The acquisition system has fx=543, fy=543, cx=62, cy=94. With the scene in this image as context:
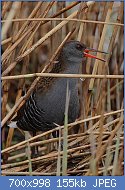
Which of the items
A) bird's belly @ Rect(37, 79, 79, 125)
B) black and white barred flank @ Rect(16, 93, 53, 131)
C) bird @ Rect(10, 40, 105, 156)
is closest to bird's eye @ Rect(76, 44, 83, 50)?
bird @ Rect(10, 40, 105, 156)

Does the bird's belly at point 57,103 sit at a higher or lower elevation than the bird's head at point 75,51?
lower

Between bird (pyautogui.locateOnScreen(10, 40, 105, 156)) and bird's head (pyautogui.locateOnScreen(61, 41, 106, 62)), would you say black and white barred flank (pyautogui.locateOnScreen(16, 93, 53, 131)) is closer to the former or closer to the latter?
bird (pyautogui.locateOnScreen(10, 40, 105, 156))

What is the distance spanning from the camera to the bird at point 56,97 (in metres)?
2.58

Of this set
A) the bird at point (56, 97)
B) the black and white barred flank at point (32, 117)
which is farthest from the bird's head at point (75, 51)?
the black and white barred flank at point (32, 117)

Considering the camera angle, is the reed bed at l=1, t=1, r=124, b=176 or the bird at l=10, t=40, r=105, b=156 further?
the bird at l=10, t=40, r=105, b=156

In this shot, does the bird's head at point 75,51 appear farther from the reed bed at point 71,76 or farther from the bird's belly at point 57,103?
the bird's belly at point 57,103

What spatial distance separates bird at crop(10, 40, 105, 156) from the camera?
258 cm

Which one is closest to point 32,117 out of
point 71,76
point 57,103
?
point 57,103

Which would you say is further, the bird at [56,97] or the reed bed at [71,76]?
the bird at [56,97]

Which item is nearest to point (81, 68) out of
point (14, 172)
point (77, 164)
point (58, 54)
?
point (58, 54)

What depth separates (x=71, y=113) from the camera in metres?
2.56

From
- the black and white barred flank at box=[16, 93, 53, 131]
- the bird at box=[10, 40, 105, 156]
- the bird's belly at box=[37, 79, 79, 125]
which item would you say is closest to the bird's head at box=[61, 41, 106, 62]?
the bird at box=[10, 40, 105, 156]

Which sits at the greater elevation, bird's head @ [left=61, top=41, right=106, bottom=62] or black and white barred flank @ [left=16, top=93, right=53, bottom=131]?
bird's head @ [left=61, top=41, right=106, bottom=62]

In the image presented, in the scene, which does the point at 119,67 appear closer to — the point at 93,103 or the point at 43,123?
the point at 93,103
